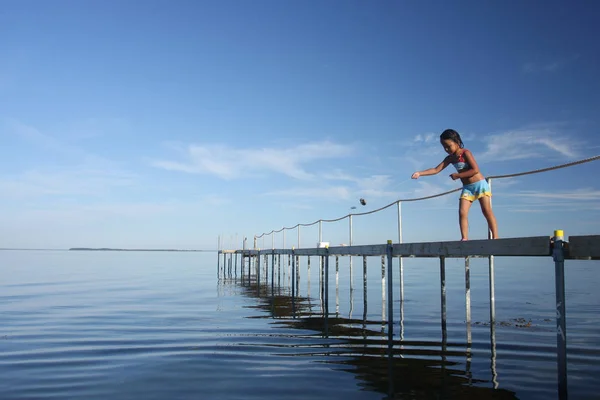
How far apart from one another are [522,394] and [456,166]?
3.73 meters

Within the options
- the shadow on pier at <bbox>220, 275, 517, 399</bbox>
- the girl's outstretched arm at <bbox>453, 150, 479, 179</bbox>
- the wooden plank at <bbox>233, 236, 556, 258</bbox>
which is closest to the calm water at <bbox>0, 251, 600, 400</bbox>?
the shadow on pier at <bbox>220, 275, 517, 399</bbox>

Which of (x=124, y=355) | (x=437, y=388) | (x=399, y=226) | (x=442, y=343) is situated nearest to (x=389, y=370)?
(x=437, y=388)

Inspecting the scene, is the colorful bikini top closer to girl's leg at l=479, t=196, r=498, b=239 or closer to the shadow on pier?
girl's leg at l=479, t=196, r=498, b=239

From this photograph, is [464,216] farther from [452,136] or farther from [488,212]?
[452,136]

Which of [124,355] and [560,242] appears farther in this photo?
[124,355]

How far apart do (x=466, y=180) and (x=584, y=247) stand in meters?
A: 2.62

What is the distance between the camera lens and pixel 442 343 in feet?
40.5

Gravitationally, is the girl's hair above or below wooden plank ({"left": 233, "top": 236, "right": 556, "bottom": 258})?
above

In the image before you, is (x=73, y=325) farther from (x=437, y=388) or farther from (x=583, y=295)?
(x=583, y=295)

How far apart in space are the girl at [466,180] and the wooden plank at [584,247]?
1821 millimetres

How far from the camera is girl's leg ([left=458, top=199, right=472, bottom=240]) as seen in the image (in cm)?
850

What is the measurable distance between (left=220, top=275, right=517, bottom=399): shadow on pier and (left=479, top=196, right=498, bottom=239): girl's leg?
259 cm

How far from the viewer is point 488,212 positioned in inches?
327

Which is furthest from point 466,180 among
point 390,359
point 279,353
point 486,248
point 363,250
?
point 363,250
